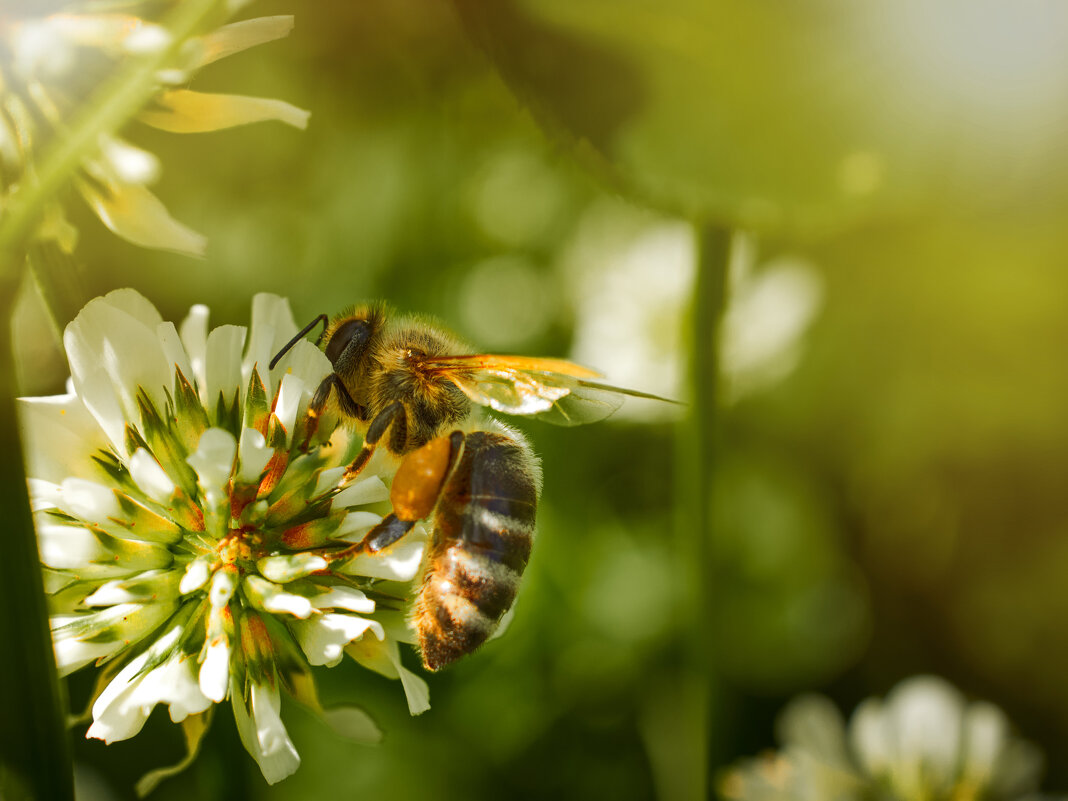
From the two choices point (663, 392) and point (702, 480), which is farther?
point (663, 392)

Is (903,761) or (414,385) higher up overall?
(414,385)

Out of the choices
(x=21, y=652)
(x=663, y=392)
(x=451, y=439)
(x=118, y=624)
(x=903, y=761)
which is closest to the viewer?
(x=21, y=652)

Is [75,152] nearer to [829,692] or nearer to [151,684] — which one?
[151,684]

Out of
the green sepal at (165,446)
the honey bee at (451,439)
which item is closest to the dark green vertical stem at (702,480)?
the honey bee at (451,439)

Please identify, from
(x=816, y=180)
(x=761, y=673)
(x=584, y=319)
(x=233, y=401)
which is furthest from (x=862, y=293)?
(x=233, y=401)

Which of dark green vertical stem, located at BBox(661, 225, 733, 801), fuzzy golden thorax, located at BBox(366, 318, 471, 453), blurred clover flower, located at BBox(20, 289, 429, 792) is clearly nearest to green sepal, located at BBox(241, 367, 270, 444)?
blurred clover flower, located at BBox(20, 289, 429, 792)

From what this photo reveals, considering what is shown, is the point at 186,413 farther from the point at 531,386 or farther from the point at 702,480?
the point at 702,480

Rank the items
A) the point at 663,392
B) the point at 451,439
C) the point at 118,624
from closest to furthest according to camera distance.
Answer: the point at 118,624 < the point at 451,439 < the point at 663,392

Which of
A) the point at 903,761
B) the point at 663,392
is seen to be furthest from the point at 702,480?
the point at 663,392

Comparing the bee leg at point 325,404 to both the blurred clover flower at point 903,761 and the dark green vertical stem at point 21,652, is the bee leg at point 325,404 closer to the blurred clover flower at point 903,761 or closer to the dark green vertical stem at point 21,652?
the dark green vertical stem at point 21,652
